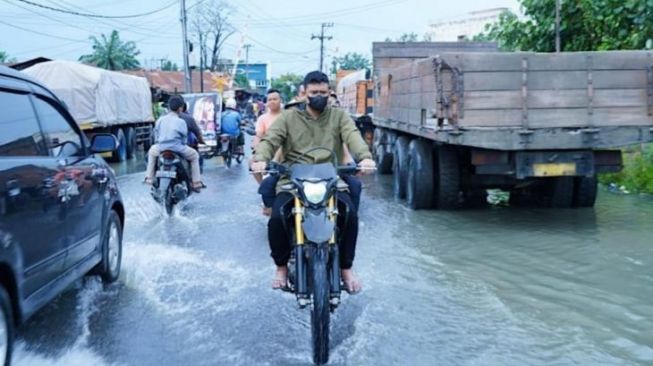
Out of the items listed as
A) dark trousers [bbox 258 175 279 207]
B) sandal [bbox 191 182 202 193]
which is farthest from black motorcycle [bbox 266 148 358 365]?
sandal [bbox 191 182 202 193]

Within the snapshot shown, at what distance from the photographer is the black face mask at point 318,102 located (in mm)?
5016

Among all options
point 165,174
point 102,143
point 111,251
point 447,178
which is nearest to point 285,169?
point 102,143

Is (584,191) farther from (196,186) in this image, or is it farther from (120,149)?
(120,149)

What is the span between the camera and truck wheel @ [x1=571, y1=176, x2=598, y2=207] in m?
9.91

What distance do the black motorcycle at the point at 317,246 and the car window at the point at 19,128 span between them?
159 cm

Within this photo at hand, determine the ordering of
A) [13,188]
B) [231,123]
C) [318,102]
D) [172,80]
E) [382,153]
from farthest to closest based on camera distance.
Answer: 1. [172,80]
2. [231,123]
3. [382,153]
4. [318,102]
5. [13,188]

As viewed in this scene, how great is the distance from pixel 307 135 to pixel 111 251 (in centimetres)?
221

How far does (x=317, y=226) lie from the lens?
14.2ft

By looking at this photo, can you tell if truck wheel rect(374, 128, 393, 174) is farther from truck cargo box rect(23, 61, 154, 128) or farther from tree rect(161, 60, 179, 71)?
tree rect(161, 60, 179, 71)

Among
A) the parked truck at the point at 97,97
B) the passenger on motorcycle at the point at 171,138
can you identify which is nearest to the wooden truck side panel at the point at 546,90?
the passenger on motorcycle at the point at 171,138

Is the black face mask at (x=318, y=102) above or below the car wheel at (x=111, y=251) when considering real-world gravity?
above

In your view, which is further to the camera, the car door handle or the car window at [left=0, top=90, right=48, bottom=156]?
the car window at [left=0, top=90, right=48, bottom=156]

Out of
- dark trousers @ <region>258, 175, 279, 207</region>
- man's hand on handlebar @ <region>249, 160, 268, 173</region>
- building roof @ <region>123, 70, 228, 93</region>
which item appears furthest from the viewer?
building roof @ <region>123, 70, 228, 93</region>

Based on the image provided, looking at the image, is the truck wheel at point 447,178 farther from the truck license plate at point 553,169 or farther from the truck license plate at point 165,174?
the truck license plate at point 165,174
